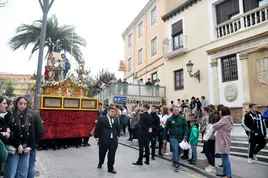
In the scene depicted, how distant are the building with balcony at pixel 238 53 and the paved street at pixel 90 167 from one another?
24.6ft

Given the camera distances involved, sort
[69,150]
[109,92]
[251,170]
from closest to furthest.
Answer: [251,170], [69,150], [109,92]

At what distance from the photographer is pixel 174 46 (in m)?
18.4

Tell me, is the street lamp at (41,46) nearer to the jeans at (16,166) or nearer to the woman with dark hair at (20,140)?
the woman with dark hair at (20,140)

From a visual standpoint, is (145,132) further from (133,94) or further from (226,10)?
(133,94)

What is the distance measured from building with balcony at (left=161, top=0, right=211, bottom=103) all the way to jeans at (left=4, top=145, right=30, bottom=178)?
13.1m

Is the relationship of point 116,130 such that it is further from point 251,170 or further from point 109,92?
point 109,92

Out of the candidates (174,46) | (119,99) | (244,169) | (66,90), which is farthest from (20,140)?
(174,46)

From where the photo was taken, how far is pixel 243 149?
824 cm

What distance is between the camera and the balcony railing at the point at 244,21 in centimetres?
1198

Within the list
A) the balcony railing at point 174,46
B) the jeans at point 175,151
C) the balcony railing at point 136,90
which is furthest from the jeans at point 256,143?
the balcony railing at point 136,90

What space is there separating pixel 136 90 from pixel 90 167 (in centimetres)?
1274

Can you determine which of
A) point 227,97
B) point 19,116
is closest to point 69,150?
point 19,116

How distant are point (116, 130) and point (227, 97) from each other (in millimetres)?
9377

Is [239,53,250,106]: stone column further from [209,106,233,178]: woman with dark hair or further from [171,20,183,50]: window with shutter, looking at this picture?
[209,106,233,178]: woman with dark hair
